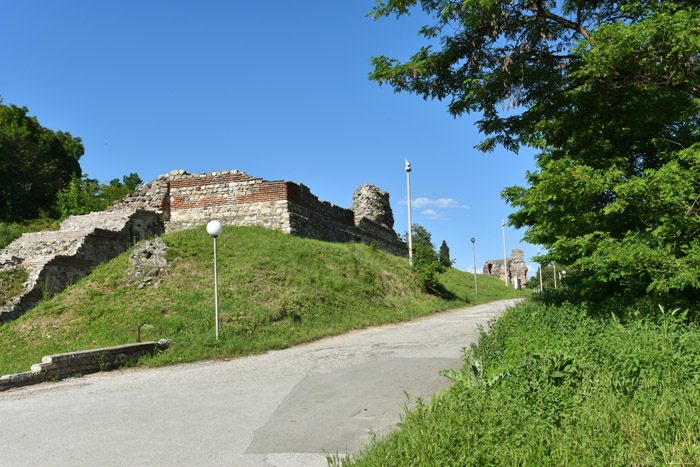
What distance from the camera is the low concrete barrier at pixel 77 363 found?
838 centimetres

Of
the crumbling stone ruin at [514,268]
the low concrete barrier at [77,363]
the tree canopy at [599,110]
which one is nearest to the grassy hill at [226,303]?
the low concrete barrier at [77,363]

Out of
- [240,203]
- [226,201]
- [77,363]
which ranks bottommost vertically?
[77,363]

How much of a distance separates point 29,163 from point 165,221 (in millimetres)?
13791

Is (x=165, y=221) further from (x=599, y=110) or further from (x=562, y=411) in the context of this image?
(x=562, y=411)

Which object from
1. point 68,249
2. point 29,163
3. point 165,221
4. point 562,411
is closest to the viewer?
point 562,411

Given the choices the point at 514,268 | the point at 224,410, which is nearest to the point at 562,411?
the point at 224,410

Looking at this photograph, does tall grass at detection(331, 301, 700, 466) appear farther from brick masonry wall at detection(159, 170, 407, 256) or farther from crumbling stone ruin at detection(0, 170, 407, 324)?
brick masonry wall at detection(159, 170, 407, 256)

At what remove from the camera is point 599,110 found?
32.3 feet

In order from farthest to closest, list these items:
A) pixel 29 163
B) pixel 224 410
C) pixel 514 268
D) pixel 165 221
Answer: pixel 514 268 < pixel 29 163 < pixel 165 221 < pixel 224 410

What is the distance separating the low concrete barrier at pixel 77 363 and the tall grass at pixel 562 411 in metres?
7.66

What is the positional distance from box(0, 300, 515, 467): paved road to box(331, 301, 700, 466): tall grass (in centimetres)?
111

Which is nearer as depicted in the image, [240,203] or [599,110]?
[599,110]

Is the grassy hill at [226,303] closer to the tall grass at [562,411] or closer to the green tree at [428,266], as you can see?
the green tree at [428,266]

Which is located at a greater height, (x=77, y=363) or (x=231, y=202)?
(x=231, y=202)
